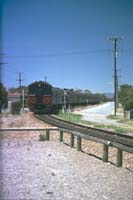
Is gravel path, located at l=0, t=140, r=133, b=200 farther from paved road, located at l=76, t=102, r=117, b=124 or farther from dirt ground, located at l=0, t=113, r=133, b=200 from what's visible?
paved road, located at l=76, t=102, r=117, b=124

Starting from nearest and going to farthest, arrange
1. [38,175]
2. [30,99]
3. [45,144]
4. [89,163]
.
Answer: [38,175]
[89,163]
[45,144]
[30,99]

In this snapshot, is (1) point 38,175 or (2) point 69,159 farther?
(2) point 69,159

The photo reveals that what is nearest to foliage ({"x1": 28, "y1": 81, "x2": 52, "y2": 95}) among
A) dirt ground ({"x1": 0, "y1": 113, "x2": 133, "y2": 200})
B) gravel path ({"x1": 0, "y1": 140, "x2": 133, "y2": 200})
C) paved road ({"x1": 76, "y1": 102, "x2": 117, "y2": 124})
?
paved road ({"x1": 76, "y1": 102, "x2": 117, "y2": 124})

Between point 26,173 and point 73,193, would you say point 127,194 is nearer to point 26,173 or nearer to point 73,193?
point 73,193

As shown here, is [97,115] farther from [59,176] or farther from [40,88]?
[59,176]

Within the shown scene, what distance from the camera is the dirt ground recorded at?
8961 millimetres

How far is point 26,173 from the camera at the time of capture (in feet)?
36.1

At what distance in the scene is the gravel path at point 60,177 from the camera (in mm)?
8922

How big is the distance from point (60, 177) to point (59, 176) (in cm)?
14

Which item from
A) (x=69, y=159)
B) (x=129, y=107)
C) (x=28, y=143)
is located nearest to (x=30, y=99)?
(x=129, y=107)

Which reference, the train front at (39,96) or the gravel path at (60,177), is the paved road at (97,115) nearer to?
the train front at (39,96)

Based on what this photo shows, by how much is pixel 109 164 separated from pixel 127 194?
13.1 ft

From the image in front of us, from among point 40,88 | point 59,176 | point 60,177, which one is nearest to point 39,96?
point 40,88

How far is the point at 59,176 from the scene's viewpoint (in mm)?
10672
